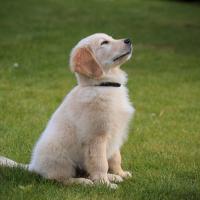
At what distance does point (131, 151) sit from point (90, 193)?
2.07 meters

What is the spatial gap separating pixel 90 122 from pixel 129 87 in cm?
623

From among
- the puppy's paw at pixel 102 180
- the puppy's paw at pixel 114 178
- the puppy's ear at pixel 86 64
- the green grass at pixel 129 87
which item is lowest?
the green grass at pixel 129 87

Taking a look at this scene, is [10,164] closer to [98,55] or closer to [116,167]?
[116,167]

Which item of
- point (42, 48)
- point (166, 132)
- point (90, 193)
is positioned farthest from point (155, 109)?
point (42, 48)

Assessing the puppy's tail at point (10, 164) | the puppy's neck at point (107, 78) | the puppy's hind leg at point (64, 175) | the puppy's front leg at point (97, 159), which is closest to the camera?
the puppy's front leg at point (97, 159)

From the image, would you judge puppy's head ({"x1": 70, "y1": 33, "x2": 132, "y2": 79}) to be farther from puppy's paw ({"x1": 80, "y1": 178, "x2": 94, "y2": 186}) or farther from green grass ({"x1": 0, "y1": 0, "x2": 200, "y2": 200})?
green grass ({"x1": 0, "y1": 0, "x2": 200, "y2": 200})

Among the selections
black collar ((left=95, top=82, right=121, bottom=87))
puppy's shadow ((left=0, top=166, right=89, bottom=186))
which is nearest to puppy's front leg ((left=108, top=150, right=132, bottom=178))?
puppy's shadow ((left=0, top=166, right=89, bottom=186))

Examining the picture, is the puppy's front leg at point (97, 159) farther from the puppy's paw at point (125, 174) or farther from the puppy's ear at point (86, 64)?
the puppy's ear at point (86, 64)

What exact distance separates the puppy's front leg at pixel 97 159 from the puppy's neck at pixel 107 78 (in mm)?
554

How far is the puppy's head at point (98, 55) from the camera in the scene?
591 centimetres

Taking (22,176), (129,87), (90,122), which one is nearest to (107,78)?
(90,122)

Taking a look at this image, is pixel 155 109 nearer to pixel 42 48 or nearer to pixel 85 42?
pixel 85 42

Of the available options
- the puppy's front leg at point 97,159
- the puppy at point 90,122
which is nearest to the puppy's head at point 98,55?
the puppy at point 90,122

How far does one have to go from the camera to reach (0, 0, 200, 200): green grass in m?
5.90
